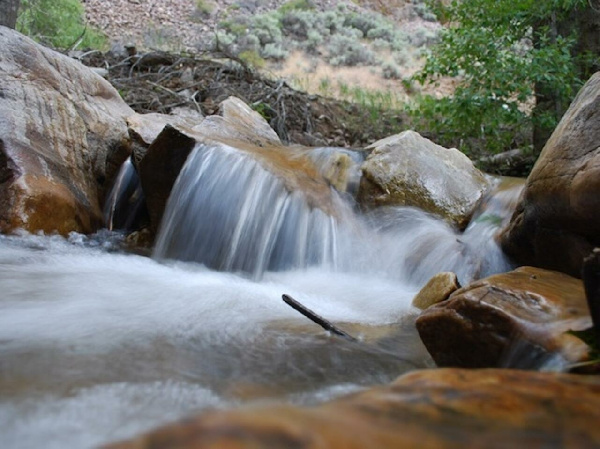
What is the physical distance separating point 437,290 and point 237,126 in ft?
11.1

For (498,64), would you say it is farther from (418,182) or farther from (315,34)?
(315,34)

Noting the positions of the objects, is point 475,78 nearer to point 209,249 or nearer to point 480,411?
point 209,249

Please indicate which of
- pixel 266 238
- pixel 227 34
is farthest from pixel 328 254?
pixel 227 34

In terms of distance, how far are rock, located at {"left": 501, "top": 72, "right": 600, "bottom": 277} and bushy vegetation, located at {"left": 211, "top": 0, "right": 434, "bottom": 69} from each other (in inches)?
583

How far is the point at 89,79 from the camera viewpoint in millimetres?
5414

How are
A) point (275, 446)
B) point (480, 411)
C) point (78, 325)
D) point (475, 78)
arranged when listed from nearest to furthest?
point (275, 446), point (480, 411), point (78, 325), point (475, 78)

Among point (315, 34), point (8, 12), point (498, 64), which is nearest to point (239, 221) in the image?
point (498, 64)

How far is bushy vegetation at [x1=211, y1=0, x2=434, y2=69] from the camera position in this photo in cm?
1741

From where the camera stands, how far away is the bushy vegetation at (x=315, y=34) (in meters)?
17.4

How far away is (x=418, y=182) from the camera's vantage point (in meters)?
4.69

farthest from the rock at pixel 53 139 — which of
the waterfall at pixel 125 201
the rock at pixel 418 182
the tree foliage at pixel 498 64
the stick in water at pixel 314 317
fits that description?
the tree foliage at pixel 498 64

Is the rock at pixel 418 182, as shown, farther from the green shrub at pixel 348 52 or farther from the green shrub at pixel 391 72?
the green shrub at pixel 348 52

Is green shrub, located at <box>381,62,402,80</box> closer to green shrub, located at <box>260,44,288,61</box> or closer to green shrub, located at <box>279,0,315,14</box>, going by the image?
green shrub, located at <box>260,44,288,61</box>

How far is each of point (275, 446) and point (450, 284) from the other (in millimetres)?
2444
